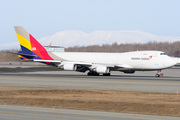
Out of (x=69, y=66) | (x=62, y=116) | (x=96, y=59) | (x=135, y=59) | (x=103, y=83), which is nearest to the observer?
(x=62, y=116)

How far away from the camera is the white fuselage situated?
47625mm

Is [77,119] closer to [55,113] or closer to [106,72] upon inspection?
[55,113]

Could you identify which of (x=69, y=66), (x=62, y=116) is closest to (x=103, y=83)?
(x=69, y=66)

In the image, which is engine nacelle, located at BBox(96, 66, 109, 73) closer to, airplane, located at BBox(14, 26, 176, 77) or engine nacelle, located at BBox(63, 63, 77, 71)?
airplane, located at BBox(14, 26, 176, 77)

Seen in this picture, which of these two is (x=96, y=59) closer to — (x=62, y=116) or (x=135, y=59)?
(x=135, y=59)

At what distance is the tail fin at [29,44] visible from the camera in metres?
54.4

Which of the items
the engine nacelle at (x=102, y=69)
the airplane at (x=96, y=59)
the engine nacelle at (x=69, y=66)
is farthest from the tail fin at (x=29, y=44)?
the engine nacelle at (x=102, y=69)

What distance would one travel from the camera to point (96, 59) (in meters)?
52.5

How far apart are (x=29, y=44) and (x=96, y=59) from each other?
45.3 ft

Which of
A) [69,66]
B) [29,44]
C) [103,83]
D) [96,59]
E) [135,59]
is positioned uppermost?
[29,44]

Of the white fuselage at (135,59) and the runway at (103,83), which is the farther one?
the white fuselage at (135,59)

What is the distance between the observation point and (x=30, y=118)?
45.9 feet

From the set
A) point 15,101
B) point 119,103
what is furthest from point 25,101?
point 119,103

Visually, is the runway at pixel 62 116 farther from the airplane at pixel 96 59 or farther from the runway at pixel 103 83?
the airplane at pixel 96 59
